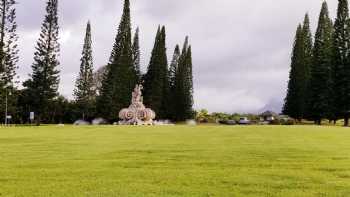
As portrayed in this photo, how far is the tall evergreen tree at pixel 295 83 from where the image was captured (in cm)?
6216

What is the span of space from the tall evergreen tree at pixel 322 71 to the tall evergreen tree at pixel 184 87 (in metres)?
19.0

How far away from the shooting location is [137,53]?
71.7 metres

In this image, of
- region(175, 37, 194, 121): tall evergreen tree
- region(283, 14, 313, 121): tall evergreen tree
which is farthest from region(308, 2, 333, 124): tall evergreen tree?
region(175, 37, 194, 121): tall evergreen tree

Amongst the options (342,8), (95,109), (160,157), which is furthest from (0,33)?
(160,157)

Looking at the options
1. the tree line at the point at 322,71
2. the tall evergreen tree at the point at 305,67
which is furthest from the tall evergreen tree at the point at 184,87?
the tall evergreen tree at the point at 305,67

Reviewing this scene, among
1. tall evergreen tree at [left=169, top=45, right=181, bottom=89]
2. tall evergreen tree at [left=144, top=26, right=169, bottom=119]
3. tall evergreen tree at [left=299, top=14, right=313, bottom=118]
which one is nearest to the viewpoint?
tall evergreen tree at [left=299, top=14, right=313, bottom=118]

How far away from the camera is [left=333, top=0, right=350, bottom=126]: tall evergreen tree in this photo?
174 ft

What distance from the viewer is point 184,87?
74750mm

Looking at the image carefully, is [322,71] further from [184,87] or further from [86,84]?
[86,84]

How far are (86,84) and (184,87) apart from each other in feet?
48.9

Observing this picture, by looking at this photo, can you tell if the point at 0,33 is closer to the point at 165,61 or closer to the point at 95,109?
the point at 95,109

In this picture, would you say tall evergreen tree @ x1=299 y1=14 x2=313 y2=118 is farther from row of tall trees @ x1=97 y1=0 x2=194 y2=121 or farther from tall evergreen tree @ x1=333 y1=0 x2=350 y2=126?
row of tall trees @ x1=97 y1=0 x2=194 y2=121

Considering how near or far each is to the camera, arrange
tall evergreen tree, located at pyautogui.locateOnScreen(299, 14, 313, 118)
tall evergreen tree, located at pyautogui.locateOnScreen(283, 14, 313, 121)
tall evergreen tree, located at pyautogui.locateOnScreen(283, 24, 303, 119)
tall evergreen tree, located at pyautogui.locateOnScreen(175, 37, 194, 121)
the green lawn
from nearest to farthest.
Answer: the green lawn → tall evergreen tree, located at pyautogui.locateOnScreen(299, 14, 313, 118) → tall evergreen tree, located at pyautogui.locateOnScreen(283, 14, 313, 121) → tall evergreen tree, located at pyautogui.locateOnScreen(283, 24, 303, 119) → tall evergreen tree, located at pyautogui.locateOnScreen(175, 37, 194, 121)

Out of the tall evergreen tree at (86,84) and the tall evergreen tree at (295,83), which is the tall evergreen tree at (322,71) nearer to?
the tall evergreen tree at (295,83)
